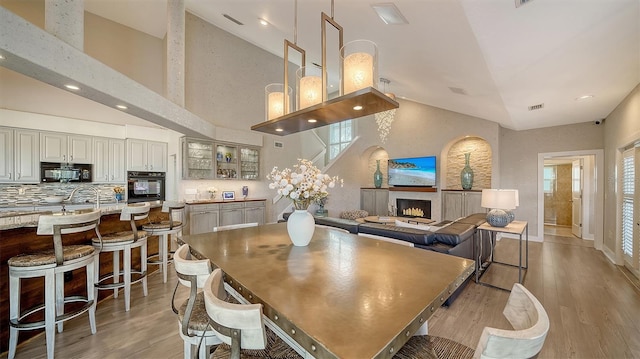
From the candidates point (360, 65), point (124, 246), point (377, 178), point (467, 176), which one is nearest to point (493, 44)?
point (360, 65)

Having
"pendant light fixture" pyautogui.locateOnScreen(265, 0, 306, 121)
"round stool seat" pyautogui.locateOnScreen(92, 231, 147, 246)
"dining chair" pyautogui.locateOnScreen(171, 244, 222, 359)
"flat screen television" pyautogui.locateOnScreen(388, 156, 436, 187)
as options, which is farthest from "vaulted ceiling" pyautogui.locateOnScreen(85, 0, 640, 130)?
"round stool seat" pyautogui.locateOnScreen(92, 231, 147, 246)

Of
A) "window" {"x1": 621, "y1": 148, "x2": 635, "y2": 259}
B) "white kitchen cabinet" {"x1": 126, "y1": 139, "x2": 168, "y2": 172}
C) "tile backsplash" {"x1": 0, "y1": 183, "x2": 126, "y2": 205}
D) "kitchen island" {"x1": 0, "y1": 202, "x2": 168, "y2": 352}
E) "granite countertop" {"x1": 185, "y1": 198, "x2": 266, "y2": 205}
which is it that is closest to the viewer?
"kitchen island" {"x1": 0, "y1": 202, "x2": 168, "y2": 352}

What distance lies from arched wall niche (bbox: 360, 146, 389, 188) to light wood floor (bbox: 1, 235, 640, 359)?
15.3 feet

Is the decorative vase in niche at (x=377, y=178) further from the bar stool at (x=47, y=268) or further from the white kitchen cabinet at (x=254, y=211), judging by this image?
the bar stool at (x=47, y=268)

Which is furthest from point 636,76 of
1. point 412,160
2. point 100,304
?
point 100,304

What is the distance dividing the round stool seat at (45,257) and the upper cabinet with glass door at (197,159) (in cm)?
312

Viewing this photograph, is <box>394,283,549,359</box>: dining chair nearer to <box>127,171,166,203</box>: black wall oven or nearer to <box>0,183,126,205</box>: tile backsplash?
<box>127,171,166,203</box>: black wall oven

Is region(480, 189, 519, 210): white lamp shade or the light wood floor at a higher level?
region(480, 189, 519, 210): white lamp shade

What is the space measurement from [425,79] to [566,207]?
7.19 m

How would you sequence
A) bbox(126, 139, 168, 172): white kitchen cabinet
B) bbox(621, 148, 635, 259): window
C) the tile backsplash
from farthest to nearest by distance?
bbox(126, 139, 168, 172): white kitchen cabinet
the tile backsplash
bbox(621, 148, 635, 259): window

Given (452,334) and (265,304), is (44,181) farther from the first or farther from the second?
(452,334)

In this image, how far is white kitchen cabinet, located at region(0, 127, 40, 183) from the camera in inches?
163

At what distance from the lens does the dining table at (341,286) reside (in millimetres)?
786

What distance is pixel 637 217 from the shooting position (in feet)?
10.9
